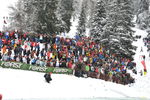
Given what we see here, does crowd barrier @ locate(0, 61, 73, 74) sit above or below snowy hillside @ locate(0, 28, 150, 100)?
above

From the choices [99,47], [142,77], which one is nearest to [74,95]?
[99,47]

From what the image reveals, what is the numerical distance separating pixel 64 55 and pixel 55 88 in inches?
201

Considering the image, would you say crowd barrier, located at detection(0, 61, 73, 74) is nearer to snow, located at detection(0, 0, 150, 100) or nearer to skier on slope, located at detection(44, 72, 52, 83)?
snow, located at detection(0, 0, 150, 100)

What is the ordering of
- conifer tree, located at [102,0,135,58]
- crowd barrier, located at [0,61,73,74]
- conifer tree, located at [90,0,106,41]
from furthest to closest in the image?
1. conifer tree, located at [90,0,106,41]
2. conifer tree, located at [102,0,135,58]
3. crowd barrier, located at [0,61,73,74]

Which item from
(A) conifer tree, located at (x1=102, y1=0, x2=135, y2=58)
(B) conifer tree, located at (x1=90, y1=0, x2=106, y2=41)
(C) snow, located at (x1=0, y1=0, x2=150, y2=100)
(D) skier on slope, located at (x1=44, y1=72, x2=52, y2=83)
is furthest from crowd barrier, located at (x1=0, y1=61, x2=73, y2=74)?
(B) conifer tree, located at (x1=90, y1=0, x2=106, y2=41)

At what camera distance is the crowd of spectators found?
2315 cm

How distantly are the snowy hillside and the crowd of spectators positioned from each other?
1.20m

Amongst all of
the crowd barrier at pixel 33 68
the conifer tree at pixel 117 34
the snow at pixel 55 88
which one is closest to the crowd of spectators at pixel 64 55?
the crowd barrier at pixel 33 68

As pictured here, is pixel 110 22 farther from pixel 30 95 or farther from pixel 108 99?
pixel 30 95

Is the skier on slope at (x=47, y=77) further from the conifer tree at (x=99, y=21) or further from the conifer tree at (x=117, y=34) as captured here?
the conifer tree at (x=99, y=21)

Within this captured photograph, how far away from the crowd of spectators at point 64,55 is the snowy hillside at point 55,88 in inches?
47.2

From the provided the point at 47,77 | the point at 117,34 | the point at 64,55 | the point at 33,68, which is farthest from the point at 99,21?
the point at 47,77

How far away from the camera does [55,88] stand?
20734 mm

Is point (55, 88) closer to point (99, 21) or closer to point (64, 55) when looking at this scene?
point (64, 55)
